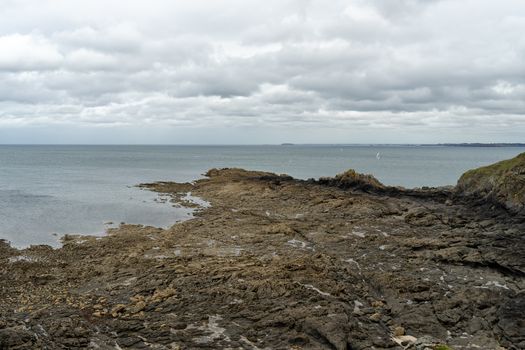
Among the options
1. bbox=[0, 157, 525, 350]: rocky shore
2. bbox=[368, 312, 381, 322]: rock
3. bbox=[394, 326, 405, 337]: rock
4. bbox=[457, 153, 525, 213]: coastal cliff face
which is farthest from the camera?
bbox=[457, 153, 525, 213]: coastal cliff face

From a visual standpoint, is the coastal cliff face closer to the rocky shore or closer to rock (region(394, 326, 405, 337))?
the rocky shore

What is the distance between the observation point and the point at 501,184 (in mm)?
36406

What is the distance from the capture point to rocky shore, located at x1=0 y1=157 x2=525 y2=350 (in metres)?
14.6

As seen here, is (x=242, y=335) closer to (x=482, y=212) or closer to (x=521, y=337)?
(x=521, y=337)

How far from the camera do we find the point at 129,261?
2358cm

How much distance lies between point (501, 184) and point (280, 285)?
2596 centimetres

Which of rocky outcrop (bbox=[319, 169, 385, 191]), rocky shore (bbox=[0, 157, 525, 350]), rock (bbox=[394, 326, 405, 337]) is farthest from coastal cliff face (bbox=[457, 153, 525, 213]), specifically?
rock (bbox=[394, 326, 405, 337])

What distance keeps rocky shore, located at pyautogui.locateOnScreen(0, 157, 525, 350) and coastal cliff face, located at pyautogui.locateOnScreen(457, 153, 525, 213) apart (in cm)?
100

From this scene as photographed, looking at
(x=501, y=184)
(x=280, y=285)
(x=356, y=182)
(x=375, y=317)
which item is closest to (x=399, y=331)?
(x=375, y=317)

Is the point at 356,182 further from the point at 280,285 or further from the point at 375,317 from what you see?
the point at 375,317

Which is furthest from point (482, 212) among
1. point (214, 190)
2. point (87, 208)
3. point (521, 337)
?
point (87, 208)

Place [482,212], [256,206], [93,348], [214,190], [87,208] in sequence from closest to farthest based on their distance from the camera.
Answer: [93,348]
[482,212]
[256,206]
[87,208]
[214,190]

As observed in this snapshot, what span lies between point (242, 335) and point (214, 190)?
134ft

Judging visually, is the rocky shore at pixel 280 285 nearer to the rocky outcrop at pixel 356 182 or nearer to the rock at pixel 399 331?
the rock at pixel 399 331
